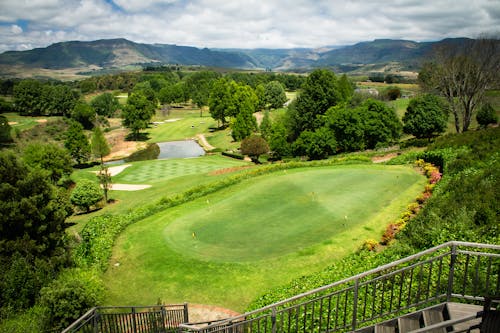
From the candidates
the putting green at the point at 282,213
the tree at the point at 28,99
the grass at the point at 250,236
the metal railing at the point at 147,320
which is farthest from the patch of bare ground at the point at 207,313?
the tree at the point at 28,99

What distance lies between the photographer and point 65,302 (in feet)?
44.8

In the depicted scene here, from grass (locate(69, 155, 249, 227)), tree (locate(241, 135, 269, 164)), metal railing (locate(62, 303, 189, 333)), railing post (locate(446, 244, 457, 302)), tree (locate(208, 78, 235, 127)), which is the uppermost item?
tree (locate(208, 78, 235, 127))

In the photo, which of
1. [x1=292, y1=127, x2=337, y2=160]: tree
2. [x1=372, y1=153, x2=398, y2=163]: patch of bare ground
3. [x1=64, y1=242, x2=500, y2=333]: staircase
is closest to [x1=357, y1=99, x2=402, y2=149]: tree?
[x1=292, y1=127, x2=337, y2=160]: tree

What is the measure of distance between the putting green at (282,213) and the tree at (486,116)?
31868 millimetres

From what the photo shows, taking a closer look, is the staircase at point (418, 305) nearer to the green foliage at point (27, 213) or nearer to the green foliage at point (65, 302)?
the green foliage at point (65, 302)

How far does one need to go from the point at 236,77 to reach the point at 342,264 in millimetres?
162913

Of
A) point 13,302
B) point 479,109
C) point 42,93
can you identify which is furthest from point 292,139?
point 42,93

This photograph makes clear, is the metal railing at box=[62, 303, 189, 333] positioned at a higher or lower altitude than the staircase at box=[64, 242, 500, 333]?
lower

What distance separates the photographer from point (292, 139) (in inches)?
2489

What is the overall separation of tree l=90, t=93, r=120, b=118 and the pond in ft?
137

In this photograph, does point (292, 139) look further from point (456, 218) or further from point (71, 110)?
point (71, 110)

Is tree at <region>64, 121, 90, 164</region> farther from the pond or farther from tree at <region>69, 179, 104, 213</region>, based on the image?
tree at <region>69, 179, 104, 213</region>

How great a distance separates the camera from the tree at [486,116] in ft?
171

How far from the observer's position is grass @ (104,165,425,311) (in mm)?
16672
